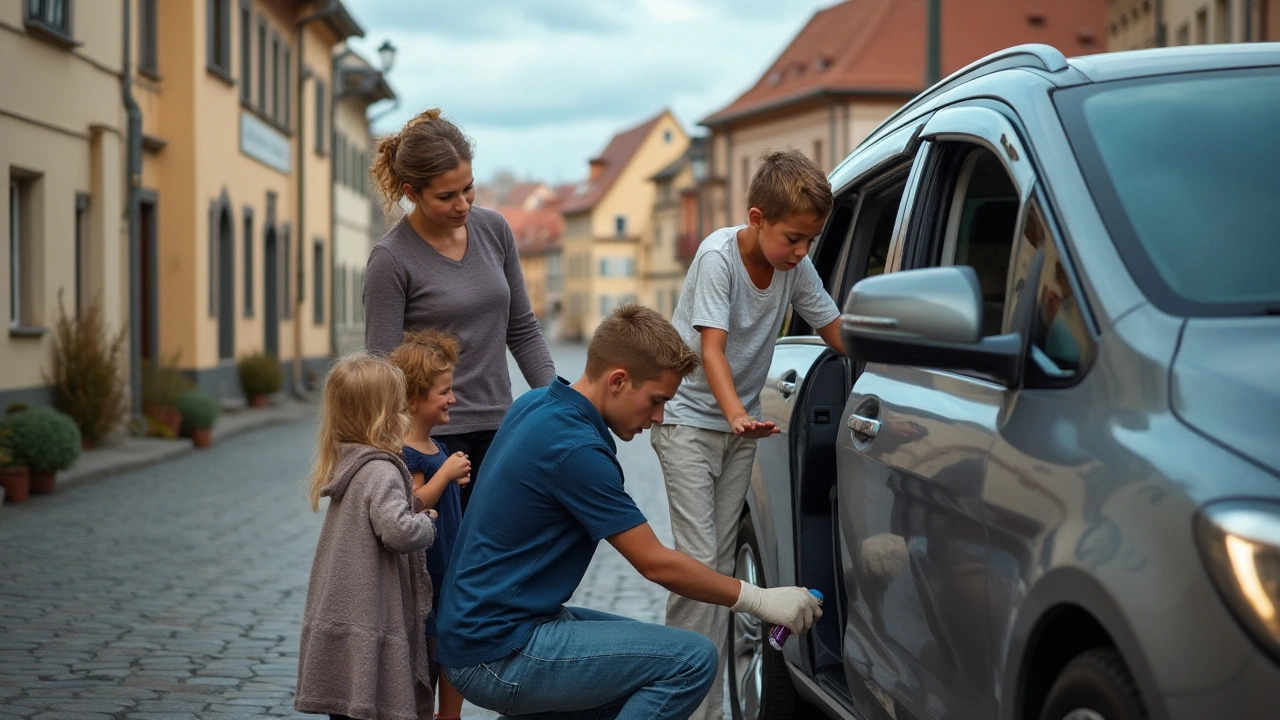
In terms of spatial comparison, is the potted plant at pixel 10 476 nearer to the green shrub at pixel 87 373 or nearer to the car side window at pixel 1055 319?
the green shrub at pixel 87 373

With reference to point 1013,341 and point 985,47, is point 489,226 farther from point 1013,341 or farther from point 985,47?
point 985,47

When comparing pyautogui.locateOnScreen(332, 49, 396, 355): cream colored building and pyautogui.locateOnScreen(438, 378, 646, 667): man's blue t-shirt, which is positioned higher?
pyautogui.locateOnScreen(332, 49, 396, 355): cream colored building

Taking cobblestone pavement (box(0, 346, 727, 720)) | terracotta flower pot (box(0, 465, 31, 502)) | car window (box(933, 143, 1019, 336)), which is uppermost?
car window (box(933, 143, 1019, 336))

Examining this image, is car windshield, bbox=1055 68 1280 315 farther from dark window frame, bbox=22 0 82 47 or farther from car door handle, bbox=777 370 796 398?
dark window frame, bbox=22 0 82 47

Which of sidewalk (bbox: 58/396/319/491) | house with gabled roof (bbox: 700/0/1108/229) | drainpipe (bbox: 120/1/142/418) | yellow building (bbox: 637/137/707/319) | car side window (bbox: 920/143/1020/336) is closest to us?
car side window (bbox: 920/143/1020/336)

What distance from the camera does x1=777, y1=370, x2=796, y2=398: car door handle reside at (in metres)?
5.14

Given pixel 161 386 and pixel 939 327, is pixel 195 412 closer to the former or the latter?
pixel 161 386

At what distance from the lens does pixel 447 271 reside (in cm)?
532

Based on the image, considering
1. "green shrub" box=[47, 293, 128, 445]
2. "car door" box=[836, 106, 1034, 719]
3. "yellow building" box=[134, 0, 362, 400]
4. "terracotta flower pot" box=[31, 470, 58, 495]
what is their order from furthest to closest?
"yellow building" box=[134, 0, 362, 400], "green shrub" box=[47, 293, 128, 445], "terracotta flower pot" box=[31, 470, 58, 495], "car door" box=[836, 106, 1034, 719]

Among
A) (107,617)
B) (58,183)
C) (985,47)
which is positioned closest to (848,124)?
(985,47)

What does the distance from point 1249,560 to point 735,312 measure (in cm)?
293

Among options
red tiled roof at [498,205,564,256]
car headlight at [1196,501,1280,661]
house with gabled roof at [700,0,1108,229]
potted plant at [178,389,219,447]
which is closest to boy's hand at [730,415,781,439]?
car headlight at [1196,501,1280,661]

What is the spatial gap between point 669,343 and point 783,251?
102cm

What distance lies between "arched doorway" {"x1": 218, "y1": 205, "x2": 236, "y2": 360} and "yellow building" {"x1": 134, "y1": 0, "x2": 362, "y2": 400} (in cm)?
2
